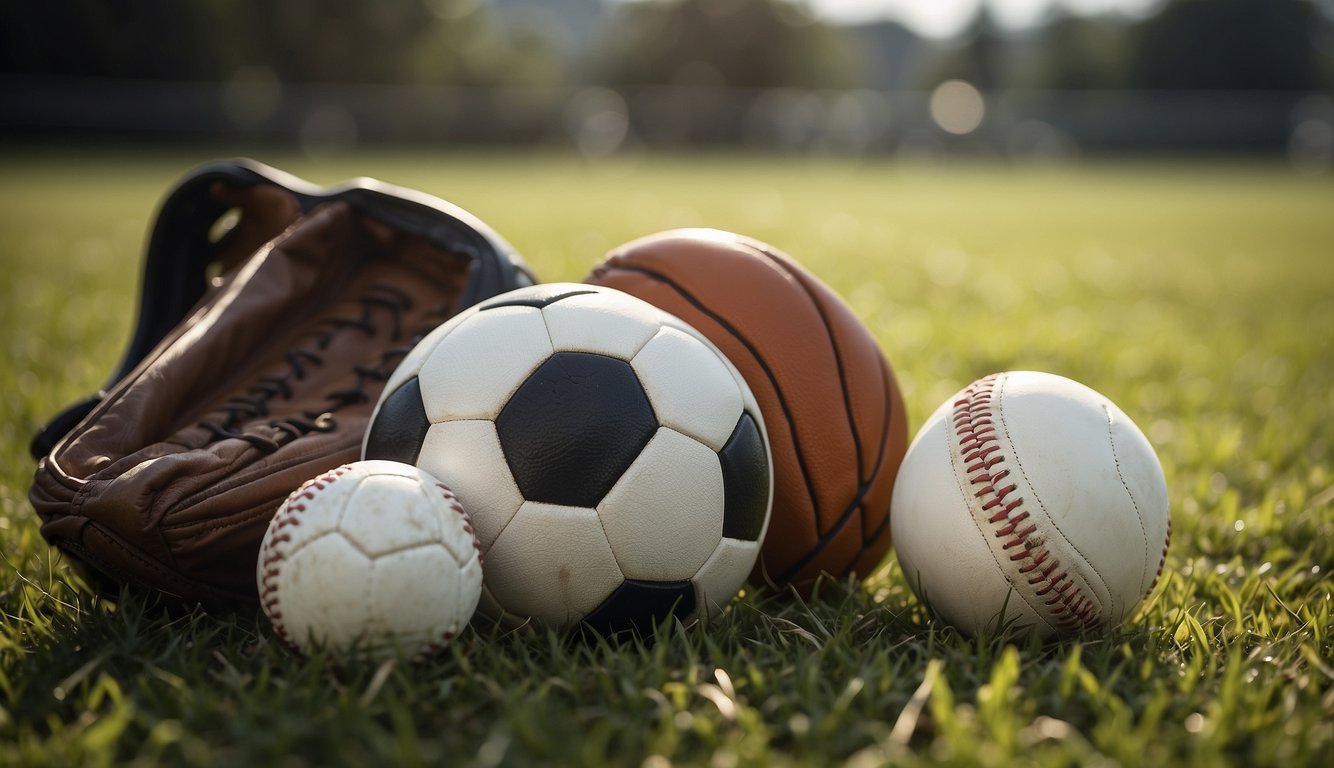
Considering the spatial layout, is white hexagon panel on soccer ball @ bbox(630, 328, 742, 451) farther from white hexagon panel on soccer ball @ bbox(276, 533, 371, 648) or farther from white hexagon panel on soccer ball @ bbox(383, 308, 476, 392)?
white hexagon panel on soccer ball @ bbox(276, 533, 371, 648)

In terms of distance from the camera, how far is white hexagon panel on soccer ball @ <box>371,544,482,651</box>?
1.81m

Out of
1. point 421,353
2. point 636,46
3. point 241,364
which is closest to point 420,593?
point 421,353

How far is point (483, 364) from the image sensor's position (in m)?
2.10

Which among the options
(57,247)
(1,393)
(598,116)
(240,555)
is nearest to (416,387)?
(240,555)

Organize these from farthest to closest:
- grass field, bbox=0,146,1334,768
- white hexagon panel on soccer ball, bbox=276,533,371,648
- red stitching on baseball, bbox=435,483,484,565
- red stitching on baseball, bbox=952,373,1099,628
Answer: red stitching on baseball, bbox=952,373,1099,628 → red stitching on baseball, bbox=435,483,484,565 → white hexagon panel on soccer ball, bbox=276,533,371,648 → grass field, bbox=0,146,1334,768

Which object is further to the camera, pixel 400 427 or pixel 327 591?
pixel 400 427

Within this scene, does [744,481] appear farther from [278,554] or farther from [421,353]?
[278,554]

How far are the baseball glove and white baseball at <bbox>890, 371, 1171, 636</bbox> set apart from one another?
1172mm

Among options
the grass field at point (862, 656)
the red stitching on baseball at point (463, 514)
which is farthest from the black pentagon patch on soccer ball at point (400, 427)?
the grass field at point (862, 656)

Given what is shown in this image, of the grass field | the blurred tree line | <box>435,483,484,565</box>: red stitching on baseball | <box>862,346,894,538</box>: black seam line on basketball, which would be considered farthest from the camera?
the blurred tree line

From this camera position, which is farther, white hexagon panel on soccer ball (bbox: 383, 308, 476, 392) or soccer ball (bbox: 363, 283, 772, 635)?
white hexagon panel on soccer ball (bbox: 383, 308, 476, 392)

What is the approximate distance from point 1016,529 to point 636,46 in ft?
190

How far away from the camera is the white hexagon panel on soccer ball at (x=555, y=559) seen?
1968 mm

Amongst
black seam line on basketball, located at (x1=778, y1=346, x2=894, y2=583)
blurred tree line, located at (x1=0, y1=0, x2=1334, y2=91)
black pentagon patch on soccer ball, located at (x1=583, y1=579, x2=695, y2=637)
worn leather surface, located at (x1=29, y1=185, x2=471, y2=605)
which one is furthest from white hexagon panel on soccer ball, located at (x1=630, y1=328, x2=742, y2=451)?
blurred tree line, located at (x1=0, y1=0, x2=1334, y2=91)
